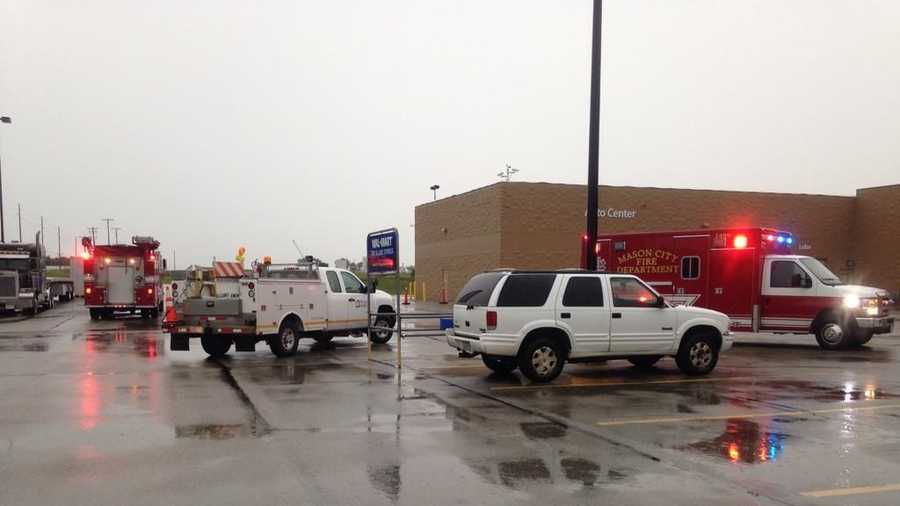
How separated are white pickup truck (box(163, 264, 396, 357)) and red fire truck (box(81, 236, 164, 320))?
13554 mm

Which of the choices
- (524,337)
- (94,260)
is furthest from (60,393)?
(94,260)

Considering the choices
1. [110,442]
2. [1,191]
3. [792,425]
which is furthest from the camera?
[1,191]

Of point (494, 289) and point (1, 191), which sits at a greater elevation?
point (1, 191)

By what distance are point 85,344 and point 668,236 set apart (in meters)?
15.2

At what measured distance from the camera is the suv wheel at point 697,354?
11891 millimetres

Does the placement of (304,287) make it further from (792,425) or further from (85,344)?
(792,425)

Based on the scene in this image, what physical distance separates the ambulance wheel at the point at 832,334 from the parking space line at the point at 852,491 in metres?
11.9

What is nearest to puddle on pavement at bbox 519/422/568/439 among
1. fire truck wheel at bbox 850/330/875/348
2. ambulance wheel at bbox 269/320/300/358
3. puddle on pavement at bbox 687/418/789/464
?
puddle on pavement at bbox 687/418/789/464

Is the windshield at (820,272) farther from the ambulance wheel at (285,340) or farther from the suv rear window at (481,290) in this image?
the ambulance wheel at (285,340)

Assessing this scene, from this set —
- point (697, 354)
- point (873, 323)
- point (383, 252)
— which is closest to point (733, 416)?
point (697, 354)

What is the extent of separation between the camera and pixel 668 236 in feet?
61.0

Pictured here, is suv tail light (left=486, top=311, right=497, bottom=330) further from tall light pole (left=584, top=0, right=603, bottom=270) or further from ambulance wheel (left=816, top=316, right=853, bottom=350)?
ambulance wheel (left=816, top=316, right=853, bottom=350)

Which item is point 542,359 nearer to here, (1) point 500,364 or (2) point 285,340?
(1) point 500,364

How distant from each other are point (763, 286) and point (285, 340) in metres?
11.6
